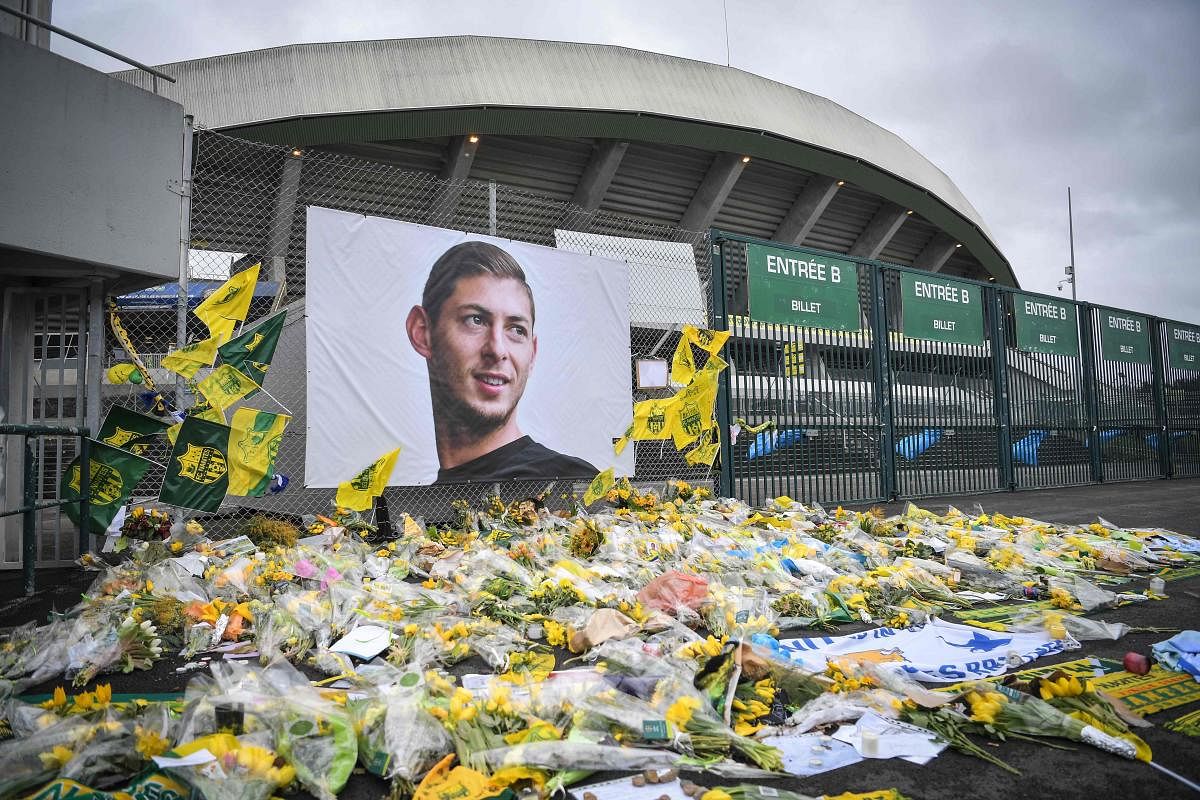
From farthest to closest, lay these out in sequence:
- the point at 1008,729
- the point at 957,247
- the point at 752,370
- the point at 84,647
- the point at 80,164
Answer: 1. the point at 957,247
2. the point at 752,370
3. the point at 80,164
4. the point at 84,647
5. the point at 1008,729

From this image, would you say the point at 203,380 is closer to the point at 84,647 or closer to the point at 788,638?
the point at 84,647

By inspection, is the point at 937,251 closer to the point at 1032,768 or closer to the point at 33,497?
the point at 1032,768

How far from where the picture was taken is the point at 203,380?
496cm

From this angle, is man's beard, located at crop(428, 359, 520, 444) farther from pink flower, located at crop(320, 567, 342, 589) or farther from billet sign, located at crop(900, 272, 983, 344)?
billet sign, located at crop(900, 272, 983, 344)

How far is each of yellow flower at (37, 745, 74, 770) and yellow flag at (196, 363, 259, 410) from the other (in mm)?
3418

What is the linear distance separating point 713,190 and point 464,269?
1312 centimetres

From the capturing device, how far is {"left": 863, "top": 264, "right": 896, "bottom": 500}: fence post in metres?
8.99

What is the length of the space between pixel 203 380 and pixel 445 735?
403 centimetres

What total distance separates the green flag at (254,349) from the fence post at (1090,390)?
1324 cm

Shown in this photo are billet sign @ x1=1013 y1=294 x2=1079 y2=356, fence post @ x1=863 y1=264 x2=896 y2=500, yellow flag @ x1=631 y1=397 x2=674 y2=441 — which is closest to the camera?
yellow flag @ x1=631 y1=397 x2=674 y2=441

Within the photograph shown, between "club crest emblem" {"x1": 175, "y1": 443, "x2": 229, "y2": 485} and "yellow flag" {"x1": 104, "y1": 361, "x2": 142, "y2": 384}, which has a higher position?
"yellow flag" {"x1": 104, "y1": 361, "x2": 142, "y2": 384}

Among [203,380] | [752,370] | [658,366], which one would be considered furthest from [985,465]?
[203,380]

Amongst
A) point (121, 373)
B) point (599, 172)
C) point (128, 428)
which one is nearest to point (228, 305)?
point (121, 373)

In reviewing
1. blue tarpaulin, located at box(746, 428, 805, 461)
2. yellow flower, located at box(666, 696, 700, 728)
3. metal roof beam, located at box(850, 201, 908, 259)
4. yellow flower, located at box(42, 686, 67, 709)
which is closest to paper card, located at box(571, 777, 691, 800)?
yellow flower, located at box(666, 696, 700, 728)
